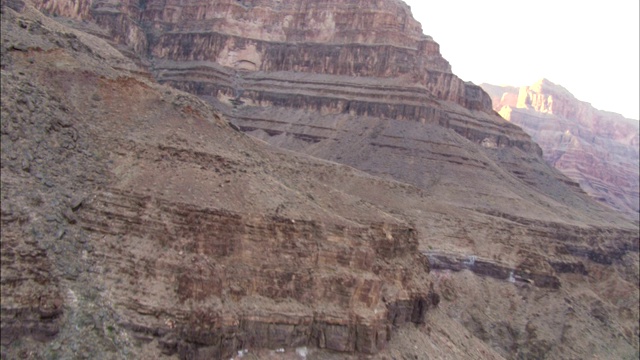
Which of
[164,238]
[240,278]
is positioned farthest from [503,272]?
[164,238]

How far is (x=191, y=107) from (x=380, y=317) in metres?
14.3

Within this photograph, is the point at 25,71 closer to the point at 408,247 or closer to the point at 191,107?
the point at 191,107

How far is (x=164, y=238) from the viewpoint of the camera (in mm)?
35562

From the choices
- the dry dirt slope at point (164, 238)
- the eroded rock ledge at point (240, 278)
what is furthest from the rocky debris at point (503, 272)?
the eroded rock ledge at point (240, 278)

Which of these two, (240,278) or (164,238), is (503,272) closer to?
(240,278)

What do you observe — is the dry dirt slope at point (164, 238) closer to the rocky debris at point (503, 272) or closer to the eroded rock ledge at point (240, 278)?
the eroded rock ledge at point (240, 278)

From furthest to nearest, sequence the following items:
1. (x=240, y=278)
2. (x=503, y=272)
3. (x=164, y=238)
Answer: (x=503, y=272)
(x=240, y=278)
(x=164, y=238)

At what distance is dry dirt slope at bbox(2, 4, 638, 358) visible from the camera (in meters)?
31.6

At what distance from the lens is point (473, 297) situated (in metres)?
67.2

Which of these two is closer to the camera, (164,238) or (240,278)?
(164,238)

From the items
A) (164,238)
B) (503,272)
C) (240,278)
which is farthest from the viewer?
(503,272)

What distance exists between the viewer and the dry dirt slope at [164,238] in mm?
31625

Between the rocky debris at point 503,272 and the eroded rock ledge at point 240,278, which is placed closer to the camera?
the eroded rock ledge at point 240,278

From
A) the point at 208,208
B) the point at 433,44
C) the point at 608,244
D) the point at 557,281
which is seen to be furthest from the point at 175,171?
the point at 433,44
